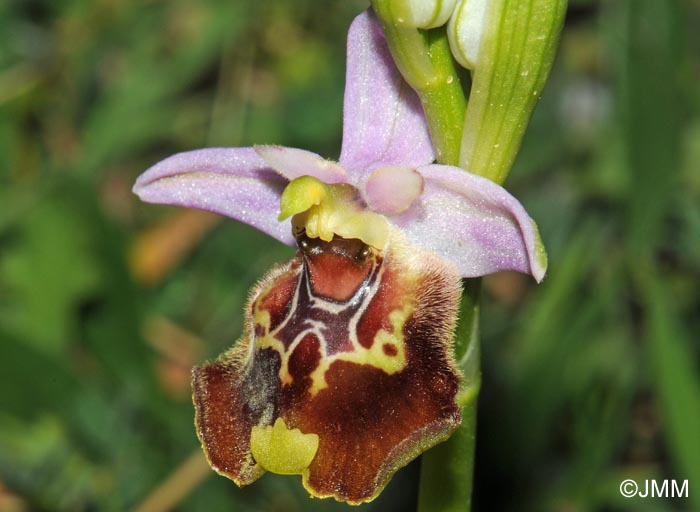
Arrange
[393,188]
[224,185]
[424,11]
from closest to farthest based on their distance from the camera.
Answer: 1. [424,11]
2. [393,188]
3. [224,185]

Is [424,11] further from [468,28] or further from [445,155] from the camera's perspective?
[445,155]

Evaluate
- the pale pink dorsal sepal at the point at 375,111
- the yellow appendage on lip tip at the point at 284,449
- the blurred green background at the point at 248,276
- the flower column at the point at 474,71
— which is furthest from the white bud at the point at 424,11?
the blurred green background at the point at 248,276

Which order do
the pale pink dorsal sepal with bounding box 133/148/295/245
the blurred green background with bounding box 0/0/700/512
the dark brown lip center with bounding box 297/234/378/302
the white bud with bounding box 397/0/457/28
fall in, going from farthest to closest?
the blurred green background with bounding box 0/0/700/512
the pale pink dorsal sepal with bounding box 133/148/295/245
the dark brown lip center with bounding box 297/234/378/302
the white bud with bounding box 397/0/457/28

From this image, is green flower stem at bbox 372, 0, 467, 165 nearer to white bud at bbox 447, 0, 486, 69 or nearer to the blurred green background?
white bud at bbox 447, 0, 486, 69

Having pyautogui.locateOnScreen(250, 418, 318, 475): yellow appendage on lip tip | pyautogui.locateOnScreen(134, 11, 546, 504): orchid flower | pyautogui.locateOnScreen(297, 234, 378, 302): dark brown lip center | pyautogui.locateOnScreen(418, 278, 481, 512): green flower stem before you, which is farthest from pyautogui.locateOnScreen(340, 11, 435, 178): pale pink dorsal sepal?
pyautogui.locateOnScreen(250, 418, 318, 475): yellow appendage on lip tip

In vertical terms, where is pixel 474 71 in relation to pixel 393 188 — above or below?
above

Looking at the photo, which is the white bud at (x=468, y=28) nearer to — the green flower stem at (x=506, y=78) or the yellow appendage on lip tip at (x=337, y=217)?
the green flower stem at (x=506, y=78)

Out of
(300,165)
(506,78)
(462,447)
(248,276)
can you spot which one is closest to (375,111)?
(300,165)
